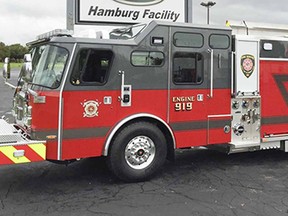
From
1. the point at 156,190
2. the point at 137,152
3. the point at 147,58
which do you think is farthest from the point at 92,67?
the point at 156,190

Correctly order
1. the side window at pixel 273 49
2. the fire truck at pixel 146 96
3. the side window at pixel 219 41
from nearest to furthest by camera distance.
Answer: the fire truck at pixel 146 96
the side window at pixel 219 41
the side window at pixel 273 49

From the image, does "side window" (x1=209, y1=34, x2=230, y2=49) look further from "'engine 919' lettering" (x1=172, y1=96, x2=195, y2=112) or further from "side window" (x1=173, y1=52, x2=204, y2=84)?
"'engine 919' lettering" (x1=172, y1=96, x2=195, y2=112)

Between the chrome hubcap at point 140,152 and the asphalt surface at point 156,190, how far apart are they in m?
0.32

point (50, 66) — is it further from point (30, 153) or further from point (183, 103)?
point (183, 103)

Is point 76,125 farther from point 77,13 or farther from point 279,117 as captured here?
point 77,13

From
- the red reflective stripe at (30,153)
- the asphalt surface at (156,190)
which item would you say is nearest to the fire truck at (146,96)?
the red reflective stripe at (30,153)

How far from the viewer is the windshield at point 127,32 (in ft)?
19.6

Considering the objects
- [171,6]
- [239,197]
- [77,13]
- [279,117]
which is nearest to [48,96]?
[239,197]

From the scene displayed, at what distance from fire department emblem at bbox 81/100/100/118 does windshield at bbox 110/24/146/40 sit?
117 centimetres

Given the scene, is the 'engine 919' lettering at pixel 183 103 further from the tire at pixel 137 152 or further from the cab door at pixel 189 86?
the tire at pixel 137 152

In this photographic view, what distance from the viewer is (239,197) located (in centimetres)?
530

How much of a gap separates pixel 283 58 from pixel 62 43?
409 cm

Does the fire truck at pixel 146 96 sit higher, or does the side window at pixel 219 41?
the side window at pixel 219 41

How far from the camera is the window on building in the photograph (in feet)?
19.9
